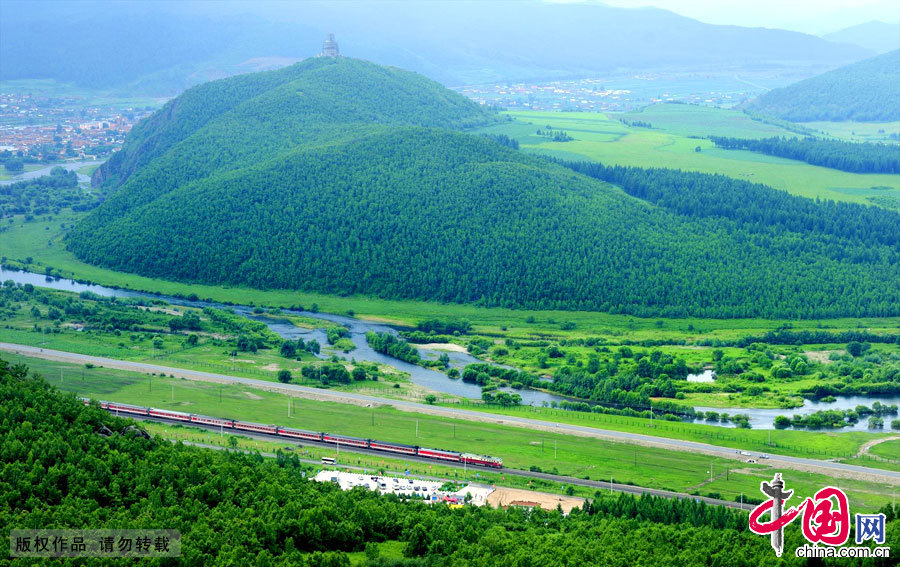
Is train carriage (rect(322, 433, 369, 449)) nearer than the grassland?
No

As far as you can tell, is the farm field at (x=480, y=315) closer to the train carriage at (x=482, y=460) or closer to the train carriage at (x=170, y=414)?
the train carriage at (x=170, y=414)

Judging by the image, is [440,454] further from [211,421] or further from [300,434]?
[211,421]

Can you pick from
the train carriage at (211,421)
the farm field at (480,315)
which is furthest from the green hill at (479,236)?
the train carriage at (211,421)

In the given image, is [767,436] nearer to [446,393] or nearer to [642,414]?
[642,414]

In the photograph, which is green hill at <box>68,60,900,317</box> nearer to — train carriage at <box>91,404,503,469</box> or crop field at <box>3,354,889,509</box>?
crop field at <box>3,354,889,509</box>

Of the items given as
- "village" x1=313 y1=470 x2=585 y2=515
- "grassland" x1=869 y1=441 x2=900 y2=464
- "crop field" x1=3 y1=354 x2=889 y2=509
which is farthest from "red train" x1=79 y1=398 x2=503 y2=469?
"grassland" x1=869 y1=441 x2=900 y2=464

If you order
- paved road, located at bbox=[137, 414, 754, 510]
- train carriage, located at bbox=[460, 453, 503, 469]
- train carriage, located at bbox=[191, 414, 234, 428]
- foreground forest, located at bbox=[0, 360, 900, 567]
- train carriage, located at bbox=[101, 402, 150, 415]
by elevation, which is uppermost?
foreground forest, located at bbox=[0, 360, 900, 567]

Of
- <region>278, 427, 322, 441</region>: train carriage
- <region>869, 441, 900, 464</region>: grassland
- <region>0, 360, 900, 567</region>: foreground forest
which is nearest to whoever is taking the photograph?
<region>0, 360, 900, 567</region>: foreground forest
